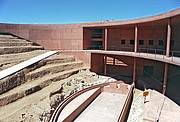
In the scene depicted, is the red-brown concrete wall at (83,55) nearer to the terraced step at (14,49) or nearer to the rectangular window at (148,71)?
the terraced step at (14,49)

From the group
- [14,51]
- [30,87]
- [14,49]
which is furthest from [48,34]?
[30,87]

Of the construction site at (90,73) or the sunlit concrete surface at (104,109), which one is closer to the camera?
the construction site at (90,73)

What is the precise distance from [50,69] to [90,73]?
18.8ft

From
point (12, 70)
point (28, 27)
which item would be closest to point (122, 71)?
point (12, 70)

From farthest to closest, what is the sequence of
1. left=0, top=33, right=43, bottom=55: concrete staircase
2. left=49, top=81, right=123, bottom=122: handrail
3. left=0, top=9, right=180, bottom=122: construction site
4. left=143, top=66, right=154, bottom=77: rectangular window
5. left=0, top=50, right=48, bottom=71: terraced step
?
1. left=143, top=66, right=154, bottom=77: rectangular window
2. left=0, top=33, right=43, bottom=55: concrete staircase
3. left=0, top=50, right=48, bottom=71: terraced step
4. left=0, top=9, right=180, bottom=122: construction site
5. left=49, top=81, right=123, bottom=122: handrail

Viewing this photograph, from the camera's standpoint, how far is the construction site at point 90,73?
12133 mm

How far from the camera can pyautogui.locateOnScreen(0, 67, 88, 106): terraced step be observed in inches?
497

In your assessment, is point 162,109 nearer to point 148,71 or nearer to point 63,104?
point 63,104

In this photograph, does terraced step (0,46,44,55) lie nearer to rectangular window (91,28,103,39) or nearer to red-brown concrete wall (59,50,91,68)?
red-brown concrete wall (59,50,91,68)

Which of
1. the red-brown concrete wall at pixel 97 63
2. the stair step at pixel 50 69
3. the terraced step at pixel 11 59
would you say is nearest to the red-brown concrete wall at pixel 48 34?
the red-brown concrete wall at pixel 97 63

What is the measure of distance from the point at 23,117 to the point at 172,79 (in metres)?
17.7

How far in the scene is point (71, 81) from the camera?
18.0 meters

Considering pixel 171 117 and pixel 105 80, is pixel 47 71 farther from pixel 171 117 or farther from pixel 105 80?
pixel 171 117

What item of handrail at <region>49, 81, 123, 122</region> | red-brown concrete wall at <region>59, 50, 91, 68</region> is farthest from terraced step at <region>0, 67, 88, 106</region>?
red-brown concrete wall at <region>59, 50, 91, 68</region>
